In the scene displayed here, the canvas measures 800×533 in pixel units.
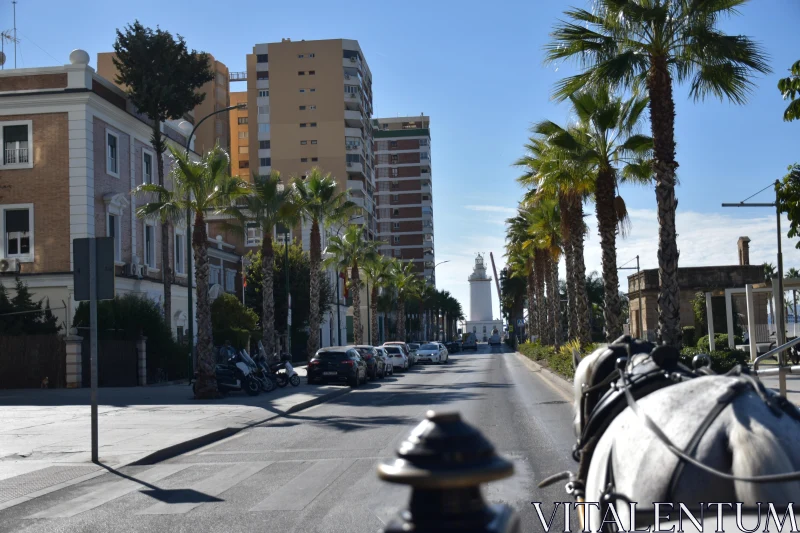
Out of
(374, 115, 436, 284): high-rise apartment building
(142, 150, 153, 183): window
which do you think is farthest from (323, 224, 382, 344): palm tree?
(374, 115, 436, 284): high-rise apartment building

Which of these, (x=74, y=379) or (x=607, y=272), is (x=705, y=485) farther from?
(x=74, y=379)

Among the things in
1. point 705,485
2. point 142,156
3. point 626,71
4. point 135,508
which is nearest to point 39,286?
point 142,156

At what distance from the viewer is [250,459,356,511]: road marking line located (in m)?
8.63

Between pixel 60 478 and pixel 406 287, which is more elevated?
pixel 406 287

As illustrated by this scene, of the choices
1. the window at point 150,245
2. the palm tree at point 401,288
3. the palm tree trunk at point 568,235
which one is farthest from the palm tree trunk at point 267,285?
the palm tree at point 401,288

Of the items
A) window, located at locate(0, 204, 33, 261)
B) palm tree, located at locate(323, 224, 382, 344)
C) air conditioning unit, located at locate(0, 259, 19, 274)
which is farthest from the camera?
palm tree, located at locate(323, 224, 382, 344)

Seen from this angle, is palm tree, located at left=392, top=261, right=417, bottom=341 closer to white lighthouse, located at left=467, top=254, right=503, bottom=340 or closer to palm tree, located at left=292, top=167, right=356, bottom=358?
palm tree, located at left=292, top=167, right=356, bottom=358

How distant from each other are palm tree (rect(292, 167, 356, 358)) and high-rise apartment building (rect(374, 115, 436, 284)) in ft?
293

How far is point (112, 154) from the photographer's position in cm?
3678

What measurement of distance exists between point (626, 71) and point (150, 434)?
12436mm

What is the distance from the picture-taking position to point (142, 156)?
3969cm

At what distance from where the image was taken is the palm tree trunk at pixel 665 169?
1862 centimetres

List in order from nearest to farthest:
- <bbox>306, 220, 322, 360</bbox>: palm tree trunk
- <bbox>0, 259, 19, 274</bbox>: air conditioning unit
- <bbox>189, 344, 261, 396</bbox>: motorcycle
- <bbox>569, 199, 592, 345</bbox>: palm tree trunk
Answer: <bbox>189, 344, 261, 396</bbox>: motorcycle < <bbox>569, 199, 592, 345</bbox>: palm tree trunk < <bbox>0, 259, 19, 274</bbox>: air conditioning unit < <bbox>306, 220, 322, 360</bbox>: palm tree trunk

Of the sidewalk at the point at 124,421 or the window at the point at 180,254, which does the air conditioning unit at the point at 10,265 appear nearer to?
the sidewalk at the point at 124,421
